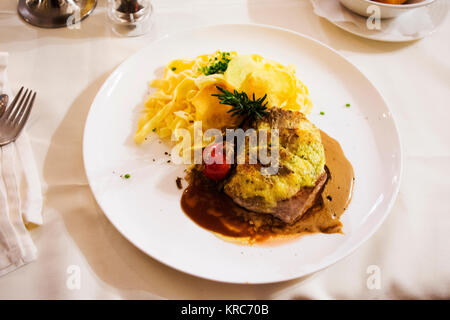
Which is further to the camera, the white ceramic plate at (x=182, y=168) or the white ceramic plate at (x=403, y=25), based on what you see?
the white ceramic plate at (x=403, y=25)

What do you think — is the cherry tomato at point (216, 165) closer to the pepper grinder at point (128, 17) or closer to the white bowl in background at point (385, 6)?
the pepper grinder at point (128, 17)

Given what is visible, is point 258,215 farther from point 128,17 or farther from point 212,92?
point 128,17

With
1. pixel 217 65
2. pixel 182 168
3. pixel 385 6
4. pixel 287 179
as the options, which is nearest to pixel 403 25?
pixel 385 6

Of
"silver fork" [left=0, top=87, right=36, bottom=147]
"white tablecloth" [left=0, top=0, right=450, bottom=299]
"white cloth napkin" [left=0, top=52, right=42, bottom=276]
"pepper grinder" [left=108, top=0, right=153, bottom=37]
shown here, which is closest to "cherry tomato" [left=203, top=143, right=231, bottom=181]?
"white tablecloth" [left=0, top=0, right=450, bottom=299]

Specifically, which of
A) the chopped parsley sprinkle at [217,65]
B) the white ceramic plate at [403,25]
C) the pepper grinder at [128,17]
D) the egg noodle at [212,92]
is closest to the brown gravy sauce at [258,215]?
the egg noodle at [212,92]

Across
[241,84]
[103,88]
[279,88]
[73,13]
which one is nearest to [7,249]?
[103,88]

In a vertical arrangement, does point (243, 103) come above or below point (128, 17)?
below
